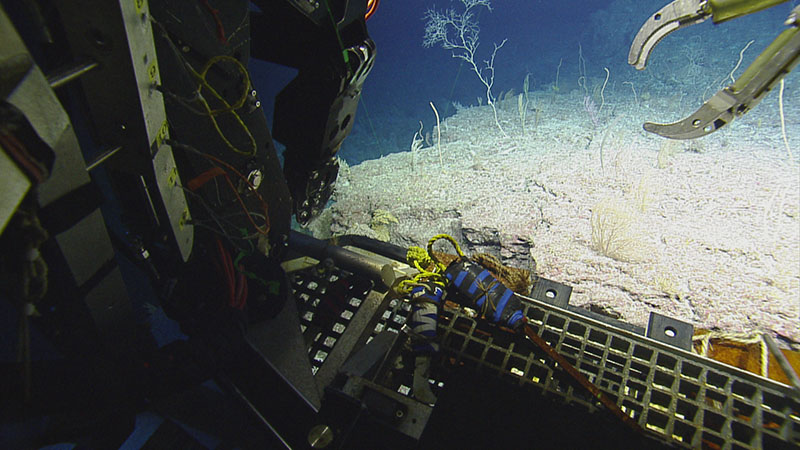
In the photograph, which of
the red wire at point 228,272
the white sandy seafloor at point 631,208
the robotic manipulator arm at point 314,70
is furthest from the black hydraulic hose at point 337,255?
the white sandy seafloor at point 631,208

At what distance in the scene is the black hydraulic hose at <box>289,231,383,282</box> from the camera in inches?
100

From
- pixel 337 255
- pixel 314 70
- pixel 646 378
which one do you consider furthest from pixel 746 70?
pixel 337 255

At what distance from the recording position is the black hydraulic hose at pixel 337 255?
100 inches

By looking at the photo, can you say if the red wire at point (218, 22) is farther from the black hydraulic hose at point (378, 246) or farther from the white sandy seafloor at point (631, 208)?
the white sandy seafloor at point (631, 208)

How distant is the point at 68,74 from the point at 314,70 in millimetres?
1245

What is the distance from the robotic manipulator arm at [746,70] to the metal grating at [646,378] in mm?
1551

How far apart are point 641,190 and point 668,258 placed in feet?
5.74

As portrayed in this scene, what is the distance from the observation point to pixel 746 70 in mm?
2178

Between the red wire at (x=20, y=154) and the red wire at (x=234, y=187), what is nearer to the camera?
the red wire at (x=20, y=154)

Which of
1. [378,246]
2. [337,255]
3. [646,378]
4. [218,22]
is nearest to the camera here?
[218,22]

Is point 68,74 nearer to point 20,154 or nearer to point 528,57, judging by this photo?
point 20,154

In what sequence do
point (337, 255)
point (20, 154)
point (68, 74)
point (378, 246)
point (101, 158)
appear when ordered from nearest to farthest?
point (20, 154) → point (68, 74) → point (101, 158) → point (337, 255) → point (378, 246)

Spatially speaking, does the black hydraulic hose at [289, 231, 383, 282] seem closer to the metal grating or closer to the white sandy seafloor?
the metal grating

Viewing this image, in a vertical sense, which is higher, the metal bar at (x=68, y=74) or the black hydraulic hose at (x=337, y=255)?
the black hydraulic hose at (x=337, y=255)
